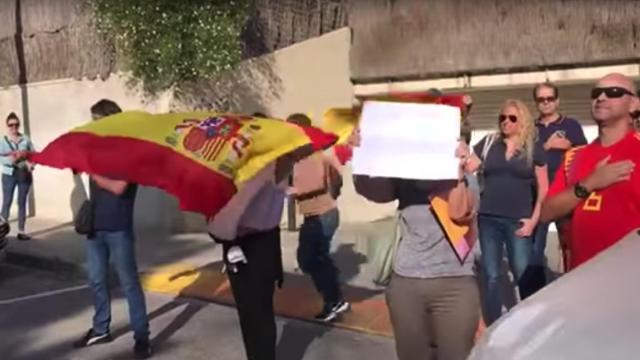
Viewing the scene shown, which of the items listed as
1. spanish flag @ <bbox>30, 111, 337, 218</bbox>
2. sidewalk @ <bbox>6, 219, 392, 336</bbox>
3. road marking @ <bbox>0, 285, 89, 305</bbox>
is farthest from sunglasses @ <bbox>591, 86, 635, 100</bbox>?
road marking @ <bbox>0, 285, 89, 305</bbox>

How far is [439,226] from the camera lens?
417 centimetres

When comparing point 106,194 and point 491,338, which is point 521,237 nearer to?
point 106,194

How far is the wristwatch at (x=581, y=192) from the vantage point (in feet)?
12.5

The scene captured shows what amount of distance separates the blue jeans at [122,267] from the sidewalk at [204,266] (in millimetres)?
1468

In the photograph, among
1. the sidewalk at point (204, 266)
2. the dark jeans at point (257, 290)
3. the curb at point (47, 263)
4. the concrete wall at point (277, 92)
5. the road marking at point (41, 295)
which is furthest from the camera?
the concrete wall at point (277, 92)

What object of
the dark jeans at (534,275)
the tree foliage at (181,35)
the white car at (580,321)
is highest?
the tree foliage at (181,35)

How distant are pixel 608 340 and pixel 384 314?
5082 mm

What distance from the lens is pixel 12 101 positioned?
14977 mm

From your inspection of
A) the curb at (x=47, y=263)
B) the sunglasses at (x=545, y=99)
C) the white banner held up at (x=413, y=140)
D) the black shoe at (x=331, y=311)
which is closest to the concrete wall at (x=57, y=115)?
the curb at (x=47, y=263)

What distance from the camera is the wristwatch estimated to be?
3.81 meters

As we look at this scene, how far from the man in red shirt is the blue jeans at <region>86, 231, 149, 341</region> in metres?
3.33

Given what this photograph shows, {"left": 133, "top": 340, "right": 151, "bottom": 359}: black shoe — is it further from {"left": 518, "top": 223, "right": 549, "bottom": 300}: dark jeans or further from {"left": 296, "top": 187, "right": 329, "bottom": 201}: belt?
{"left": 518, "top": 223, "right": 549, "bottom": 300}: dark jeans

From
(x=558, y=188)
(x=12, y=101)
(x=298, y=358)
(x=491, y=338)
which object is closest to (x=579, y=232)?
(x=558, y=188)

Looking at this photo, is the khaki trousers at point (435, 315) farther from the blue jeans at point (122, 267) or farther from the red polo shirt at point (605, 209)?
the blue jeans at point (122, 267)
